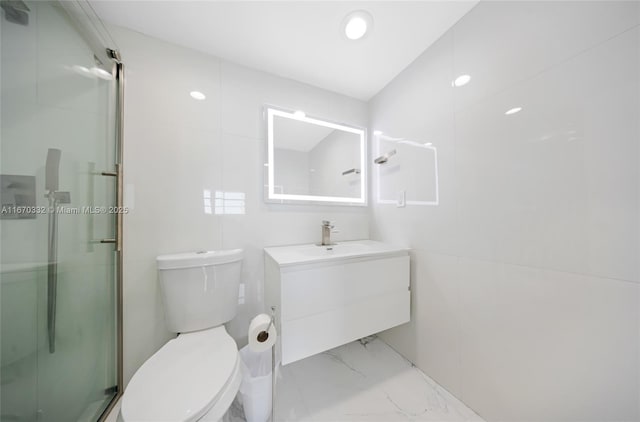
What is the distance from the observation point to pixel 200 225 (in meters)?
1.25

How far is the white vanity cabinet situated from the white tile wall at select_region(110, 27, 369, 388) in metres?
0.30

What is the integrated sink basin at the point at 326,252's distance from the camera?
1.07m

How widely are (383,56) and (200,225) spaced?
1596mm

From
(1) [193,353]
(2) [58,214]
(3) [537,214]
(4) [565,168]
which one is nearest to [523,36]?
(4) [565,168]

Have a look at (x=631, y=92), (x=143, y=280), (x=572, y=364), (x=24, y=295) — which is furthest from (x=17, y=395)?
(x=631, y=92)

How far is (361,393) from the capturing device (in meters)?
1.17

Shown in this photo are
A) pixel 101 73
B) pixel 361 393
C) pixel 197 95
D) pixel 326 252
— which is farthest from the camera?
pixel 326 252

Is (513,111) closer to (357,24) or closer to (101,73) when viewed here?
(357,24)

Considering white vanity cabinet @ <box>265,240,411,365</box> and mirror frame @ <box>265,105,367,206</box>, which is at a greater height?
mirror frame @ <box>265,105,367,206</box>

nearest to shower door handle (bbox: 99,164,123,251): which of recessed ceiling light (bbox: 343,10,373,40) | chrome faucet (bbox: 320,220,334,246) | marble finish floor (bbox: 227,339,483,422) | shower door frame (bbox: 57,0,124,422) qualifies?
shower door frame (bbox: 57,0,124,422)

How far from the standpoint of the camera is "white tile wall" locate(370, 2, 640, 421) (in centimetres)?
65

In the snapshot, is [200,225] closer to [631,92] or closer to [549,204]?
[549,204]

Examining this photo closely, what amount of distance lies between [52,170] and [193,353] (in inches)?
37.4

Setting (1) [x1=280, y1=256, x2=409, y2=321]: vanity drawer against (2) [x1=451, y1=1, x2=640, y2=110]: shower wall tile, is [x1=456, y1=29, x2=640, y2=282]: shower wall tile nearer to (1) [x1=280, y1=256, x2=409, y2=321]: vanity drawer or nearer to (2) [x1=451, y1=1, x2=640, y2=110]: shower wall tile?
(2) [x1=451, y1=1, x2=640, y2=110]: shower wall tile
